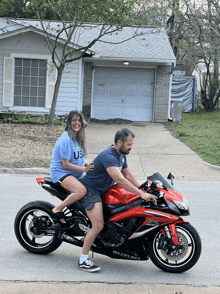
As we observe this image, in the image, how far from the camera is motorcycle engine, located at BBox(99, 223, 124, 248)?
4.39 meters

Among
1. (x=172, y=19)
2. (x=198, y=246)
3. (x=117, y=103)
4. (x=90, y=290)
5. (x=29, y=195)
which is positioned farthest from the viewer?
(x=172, y=19)

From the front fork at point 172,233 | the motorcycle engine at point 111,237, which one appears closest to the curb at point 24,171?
the motorcycle engine at point 111,237

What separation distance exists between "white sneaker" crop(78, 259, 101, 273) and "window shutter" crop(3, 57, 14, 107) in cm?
1422

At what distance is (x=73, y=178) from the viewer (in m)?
4.62

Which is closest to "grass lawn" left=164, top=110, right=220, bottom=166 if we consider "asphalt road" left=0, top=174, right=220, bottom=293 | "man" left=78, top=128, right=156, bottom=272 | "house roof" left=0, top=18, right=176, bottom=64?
"house roof" left=0, top=18, right=176, bottom=64

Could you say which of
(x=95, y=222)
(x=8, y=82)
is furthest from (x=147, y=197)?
(x=8, y=82)

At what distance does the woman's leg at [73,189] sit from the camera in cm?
446

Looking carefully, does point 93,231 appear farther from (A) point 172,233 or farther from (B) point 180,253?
(B) point 180,253

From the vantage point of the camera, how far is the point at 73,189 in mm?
4512

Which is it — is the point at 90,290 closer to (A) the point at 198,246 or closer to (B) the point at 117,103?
(A) the point at 198,246

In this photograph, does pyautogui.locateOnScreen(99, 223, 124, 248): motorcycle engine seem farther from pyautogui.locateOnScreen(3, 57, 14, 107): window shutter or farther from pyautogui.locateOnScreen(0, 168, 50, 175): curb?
pyautogui.locateOnScreen(3, 57, 14, 107): window shutter

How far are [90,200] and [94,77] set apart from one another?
627 inches

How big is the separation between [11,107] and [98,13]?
222 inches

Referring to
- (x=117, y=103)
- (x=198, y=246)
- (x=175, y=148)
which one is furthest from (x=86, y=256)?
(x=117, y=103)
